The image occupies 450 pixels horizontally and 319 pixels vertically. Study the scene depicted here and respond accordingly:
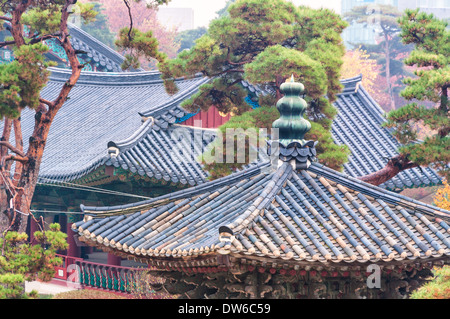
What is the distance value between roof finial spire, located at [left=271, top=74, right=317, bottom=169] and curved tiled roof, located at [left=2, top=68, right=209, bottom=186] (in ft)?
26.8

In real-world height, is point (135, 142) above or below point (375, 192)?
above

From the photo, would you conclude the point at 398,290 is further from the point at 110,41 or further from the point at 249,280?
the point at 110,41

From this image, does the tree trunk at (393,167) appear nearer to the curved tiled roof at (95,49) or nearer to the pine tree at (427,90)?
the pine tree at (427,90)

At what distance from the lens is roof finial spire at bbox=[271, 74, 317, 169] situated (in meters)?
8.90

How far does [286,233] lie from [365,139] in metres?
13.9

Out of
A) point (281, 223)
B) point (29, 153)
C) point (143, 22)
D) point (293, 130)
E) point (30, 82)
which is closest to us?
point (281, 223)

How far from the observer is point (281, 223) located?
8422mm

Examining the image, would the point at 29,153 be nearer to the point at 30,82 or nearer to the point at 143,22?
A: the point at 30,82

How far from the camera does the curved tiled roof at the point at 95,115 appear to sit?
1892 cm

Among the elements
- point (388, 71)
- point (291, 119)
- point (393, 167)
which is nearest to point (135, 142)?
point (393, 167)

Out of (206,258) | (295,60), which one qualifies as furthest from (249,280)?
(295,60)

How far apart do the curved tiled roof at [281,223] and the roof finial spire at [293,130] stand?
0.17 metres

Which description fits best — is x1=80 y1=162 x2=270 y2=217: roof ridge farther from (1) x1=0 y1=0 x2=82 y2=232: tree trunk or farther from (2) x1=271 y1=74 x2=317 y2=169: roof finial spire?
(1) x1=0 y1=0 x2=82 y2=232: tree trunk

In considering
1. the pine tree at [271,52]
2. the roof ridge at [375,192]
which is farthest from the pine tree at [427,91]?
the roof ridge at [375,192]
